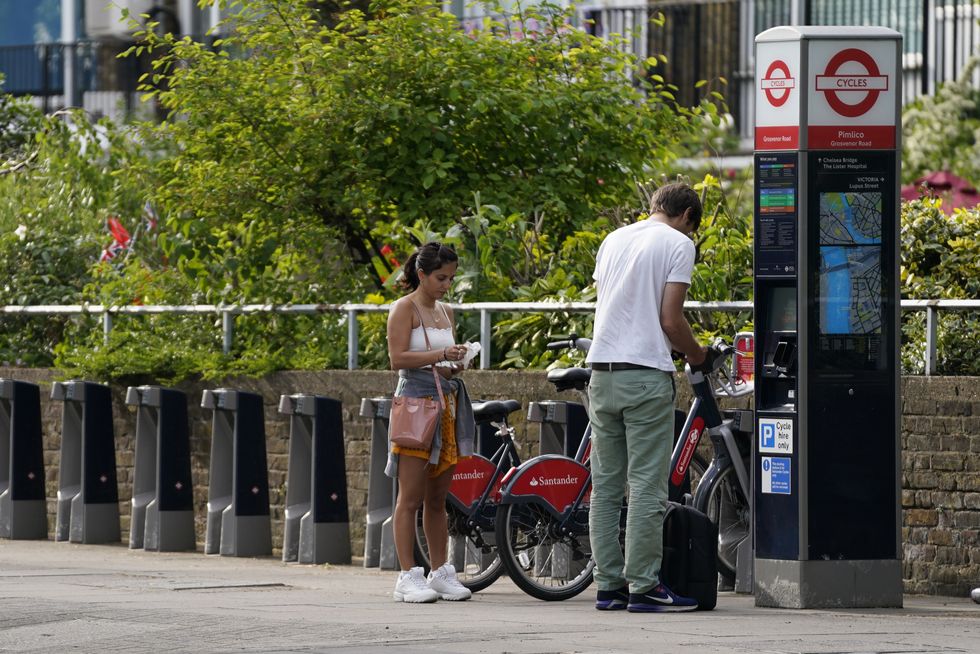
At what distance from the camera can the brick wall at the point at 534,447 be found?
33.4ft

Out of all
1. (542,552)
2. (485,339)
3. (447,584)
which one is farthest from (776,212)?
(485,339)

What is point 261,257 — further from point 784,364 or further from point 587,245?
point 784,364

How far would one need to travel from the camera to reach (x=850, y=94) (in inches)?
360

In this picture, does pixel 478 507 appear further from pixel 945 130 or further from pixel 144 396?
pixel 945 130

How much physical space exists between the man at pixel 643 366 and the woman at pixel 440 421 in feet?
2.65

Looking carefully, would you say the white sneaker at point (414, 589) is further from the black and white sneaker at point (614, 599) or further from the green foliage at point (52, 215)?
the green foliage at point (52, 215)

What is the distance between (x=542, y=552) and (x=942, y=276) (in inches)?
124

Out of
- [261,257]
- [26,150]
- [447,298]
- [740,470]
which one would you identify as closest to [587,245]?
[447,298]

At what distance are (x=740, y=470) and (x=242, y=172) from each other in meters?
4.96

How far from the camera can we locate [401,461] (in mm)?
9477

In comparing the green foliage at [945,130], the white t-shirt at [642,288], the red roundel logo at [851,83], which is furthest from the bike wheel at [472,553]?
the green foliage at [945,130]

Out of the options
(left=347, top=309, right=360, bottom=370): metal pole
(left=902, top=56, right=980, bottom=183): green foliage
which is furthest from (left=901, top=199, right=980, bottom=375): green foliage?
(left=902, top=56, right=980, bottom=183): green foliage

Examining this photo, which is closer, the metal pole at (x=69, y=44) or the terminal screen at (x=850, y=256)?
the terminal screen at (x=850, y=256)

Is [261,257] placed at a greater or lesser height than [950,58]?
lesser
